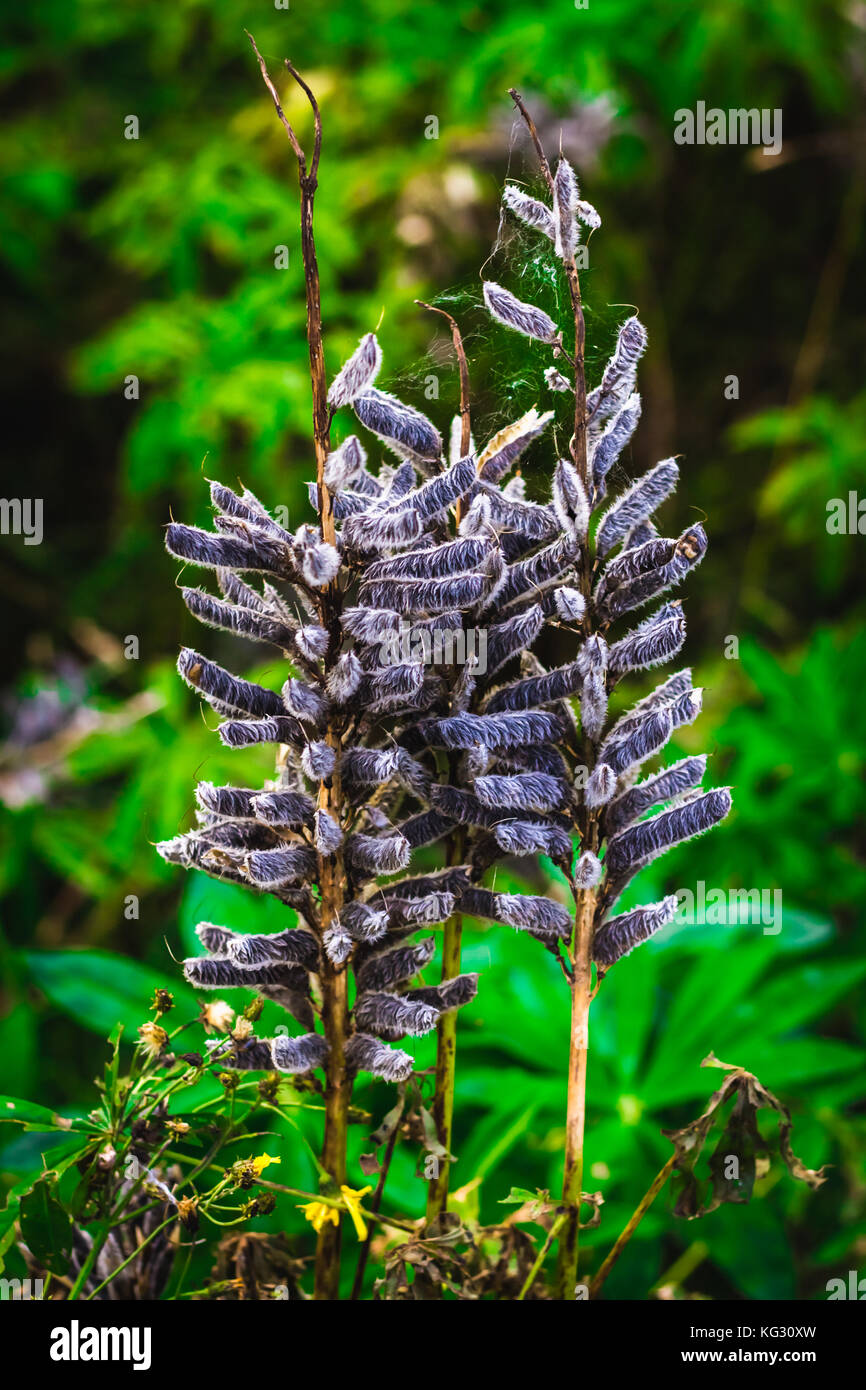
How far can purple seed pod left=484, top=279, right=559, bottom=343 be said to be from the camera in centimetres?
50

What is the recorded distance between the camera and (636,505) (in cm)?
52

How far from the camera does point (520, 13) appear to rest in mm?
1650

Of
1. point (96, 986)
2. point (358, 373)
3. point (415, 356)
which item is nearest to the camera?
point (358, 373)

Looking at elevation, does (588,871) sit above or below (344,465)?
below

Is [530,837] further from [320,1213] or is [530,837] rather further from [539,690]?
[320,1213]

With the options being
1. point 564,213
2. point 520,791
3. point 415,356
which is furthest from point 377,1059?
point 415,356

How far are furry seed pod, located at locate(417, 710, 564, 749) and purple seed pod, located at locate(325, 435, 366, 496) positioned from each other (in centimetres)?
10

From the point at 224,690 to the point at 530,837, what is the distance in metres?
0.14

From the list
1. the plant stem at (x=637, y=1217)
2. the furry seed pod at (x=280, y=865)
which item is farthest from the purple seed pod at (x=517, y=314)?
the plant stem at (x=637, y=1217)

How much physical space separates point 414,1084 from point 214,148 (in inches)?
66.2

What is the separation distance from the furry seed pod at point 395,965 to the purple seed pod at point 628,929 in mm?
72

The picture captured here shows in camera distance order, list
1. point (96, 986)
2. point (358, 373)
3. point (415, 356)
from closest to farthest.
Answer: point (358, 373) → point (96, 986) → point (415, 356)

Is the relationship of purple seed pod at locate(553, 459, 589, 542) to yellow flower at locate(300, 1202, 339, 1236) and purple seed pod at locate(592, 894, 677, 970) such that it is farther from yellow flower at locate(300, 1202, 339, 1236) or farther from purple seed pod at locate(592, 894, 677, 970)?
yellow flower at locate(300, 1202, 339, 1236)

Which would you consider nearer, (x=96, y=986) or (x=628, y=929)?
(x=628, y=929)
